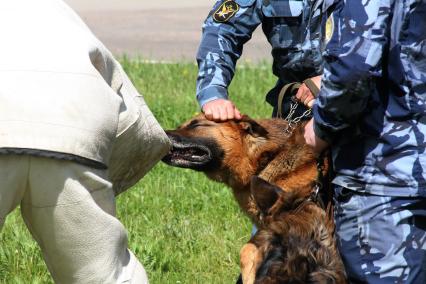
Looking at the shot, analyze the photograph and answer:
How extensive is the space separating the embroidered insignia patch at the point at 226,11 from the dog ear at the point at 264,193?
3.62 ft

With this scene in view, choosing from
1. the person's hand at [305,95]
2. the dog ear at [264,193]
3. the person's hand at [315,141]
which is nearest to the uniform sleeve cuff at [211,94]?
the person's hand at [305,95]

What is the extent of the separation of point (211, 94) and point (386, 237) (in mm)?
1465

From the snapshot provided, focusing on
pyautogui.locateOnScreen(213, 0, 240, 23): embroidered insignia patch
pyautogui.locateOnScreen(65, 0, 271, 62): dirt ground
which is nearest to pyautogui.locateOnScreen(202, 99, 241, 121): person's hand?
pyautogui.locateOnScreen(213, 0, 240, 23): embroidered insignia patch

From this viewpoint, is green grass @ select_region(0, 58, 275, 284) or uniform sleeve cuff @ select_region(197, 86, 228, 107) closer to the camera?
uniform sleeve cuff @ select_region(197, 86, 228, 107)

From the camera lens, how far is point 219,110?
455cm

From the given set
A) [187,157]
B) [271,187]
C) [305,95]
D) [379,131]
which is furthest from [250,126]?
[379,131]

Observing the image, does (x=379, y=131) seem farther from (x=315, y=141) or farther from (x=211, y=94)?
(x=211, y=94)

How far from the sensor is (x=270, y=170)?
4625mm

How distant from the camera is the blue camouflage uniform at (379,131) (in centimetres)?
310

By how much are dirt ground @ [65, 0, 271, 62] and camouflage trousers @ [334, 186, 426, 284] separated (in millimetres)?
7996

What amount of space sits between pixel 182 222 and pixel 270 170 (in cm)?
142

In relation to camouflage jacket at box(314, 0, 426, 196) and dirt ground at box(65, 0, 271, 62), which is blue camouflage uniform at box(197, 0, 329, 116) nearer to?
camouflage jacket at box(314, 0, 426, 196)

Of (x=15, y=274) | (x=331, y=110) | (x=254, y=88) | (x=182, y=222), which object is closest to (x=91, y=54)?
(x=331, y=110)

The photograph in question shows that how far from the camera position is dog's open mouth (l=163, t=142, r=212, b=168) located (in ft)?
15.9
